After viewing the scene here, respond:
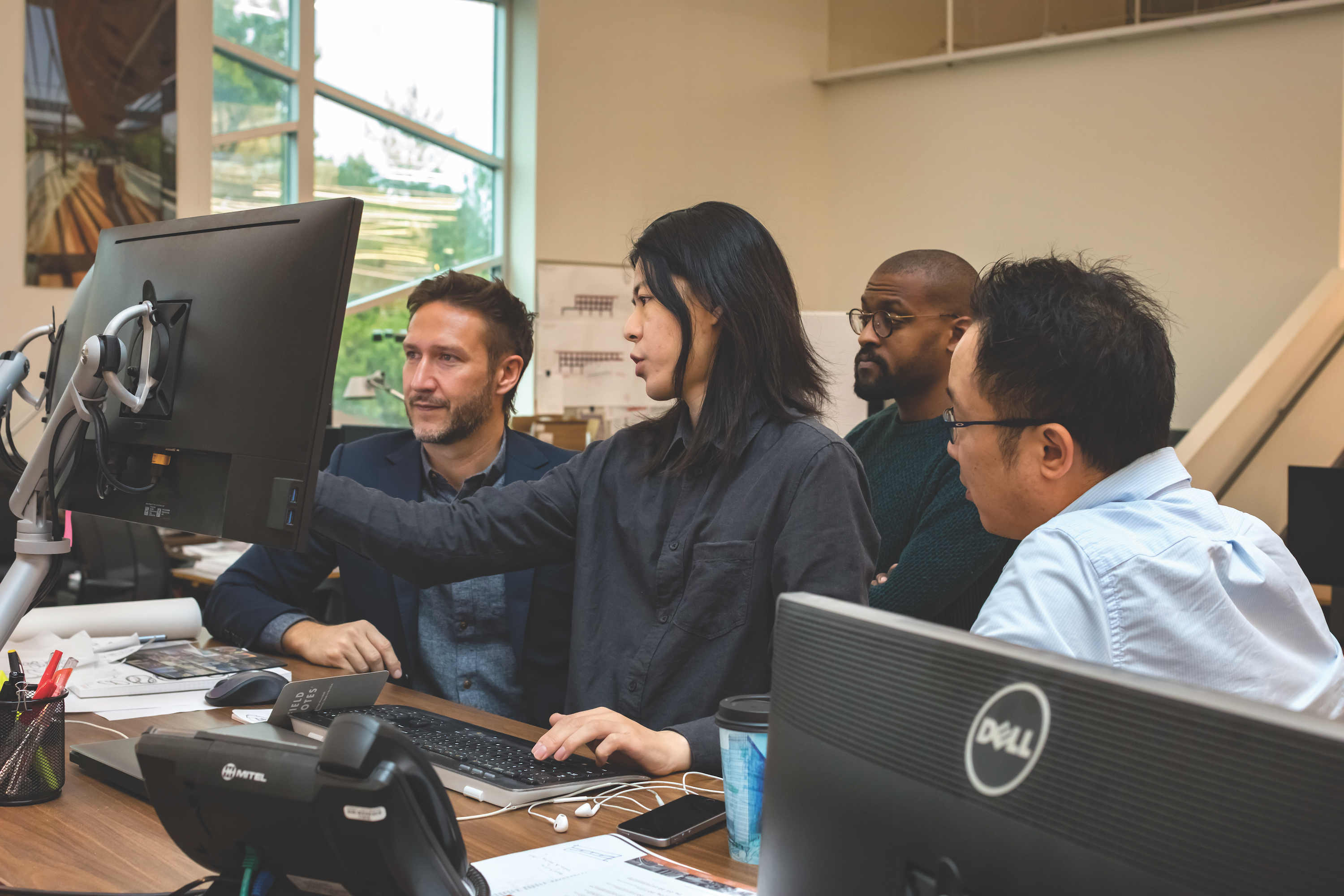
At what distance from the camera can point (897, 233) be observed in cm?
795

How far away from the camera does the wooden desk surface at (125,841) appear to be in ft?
3.45

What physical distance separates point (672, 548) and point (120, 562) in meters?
2.60

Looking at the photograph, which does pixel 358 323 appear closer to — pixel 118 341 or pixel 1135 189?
pixel 1135 189

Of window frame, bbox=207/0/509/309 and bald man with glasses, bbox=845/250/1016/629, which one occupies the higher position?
window frame, bbox=207/0/509/309

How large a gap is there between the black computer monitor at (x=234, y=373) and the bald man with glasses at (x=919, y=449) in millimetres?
1319

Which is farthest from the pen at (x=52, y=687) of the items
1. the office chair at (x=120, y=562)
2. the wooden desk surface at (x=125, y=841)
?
the office chair at (x=120, y=562)

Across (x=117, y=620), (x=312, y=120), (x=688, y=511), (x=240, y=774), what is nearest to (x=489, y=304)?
(x=688, y=511)

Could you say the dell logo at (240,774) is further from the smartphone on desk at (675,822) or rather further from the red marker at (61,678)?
the red marker at (61,678)

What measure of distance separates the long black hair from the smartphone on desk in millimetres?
591

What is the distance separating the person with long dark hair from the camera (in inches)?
63.8

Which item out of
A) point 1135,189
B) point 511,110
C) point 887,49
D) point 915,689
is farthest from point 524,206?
point 915,689

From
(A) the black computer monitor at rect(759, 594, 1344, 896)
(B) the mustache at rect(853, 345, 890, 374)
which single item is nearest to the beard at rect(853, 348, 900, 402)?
(B) the mustache at rect(853, 345, 890, 374)

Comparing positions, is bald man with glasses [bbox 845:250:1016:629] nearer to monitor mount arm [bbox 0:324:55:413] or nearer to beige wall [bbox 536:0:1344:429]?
monitor mount arm [bbox 0:324:55:413]

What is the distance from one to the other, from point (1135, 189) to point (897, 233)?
1617mm
